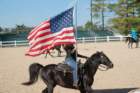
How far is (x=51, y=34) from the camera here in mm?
9867

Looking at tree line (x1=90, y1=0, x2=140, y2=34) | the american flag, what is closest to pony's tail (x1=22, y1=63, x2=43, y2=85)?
the american flag

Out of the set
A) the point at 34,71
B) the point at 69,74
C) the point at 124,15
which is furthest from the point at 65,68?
the point at 124,15

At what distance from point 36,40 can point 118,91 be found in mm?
3576

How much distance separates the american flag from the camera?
31.8 feet

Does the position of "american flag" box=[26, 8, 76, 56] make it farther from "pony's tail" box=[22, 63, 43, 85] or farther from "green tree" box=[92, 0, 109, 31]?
"green tree" box=[92, 0, 109, 31]

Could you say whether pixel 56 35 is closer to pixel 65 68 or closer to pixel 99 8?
pixel 65 68

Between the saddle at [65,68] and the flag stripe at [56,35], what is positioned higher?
the flag stripe at [56,35]

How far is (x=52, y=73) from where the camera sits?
9906 mm

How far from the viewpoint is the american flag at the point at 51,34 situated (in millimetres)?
9688

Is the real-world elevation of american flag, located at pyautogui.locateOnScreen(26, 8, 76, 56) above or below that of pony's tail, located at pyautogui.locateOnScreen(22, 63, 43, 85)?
above

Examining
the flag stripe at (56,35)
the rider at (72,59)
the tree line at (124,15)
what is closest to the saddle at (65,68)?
the rider at (72,59)

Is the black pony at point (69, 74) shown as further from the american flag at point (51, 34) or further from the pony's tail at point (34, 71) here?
the american flag at point (51, 34)

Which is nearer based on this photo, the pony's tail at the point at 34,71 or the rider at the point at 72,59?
the rider at the point at 72,59

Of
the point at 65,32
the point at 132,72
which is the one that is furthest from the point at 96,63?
the point at 132,72
